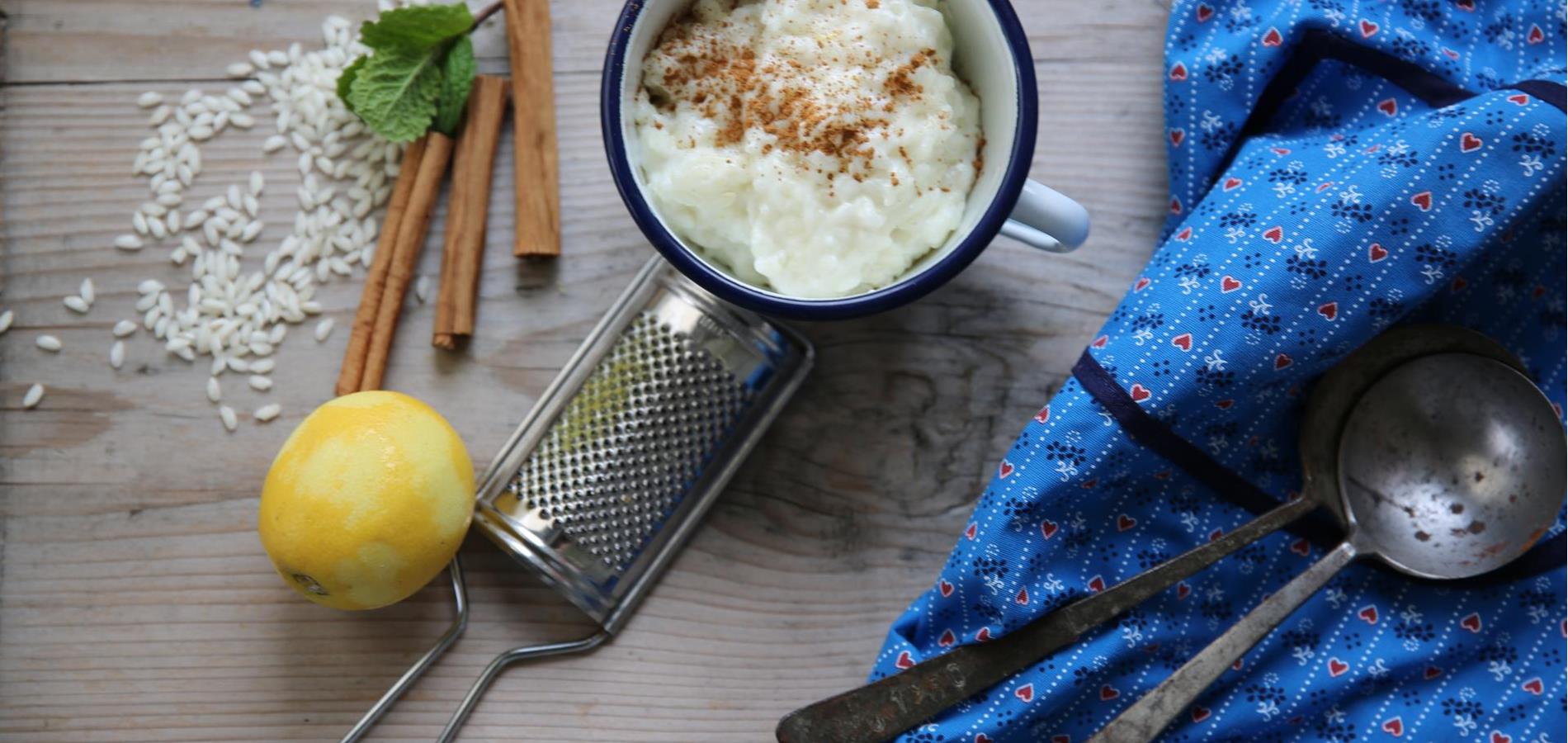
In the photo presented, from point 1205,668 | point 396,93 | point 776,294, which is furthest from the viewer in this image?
point 396,93

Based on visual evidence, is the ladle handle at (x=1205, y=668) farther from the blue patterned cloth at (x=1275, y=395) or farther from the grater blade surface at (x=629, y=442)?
the grater blade surface at (x=629, y=442)

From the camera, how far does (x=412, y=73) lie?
1056mm

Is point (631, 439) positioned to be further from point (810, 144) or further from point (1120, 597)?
point (1120, 597)

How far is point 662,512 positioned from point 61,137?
74 centimetres

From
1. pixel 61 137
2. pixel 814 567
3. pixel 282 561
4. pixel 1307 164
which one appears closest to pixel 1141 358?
pixel 1307 164

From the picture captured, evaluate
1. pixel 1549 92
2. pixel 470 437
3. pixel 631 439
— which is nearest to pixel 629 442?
pixel 631 439

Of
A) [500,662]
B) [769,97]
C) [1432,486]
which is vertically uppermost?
[769,97]

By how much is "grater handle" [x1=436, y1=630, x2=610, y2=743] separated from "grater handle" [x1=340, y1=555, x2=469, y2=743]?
0.05 m

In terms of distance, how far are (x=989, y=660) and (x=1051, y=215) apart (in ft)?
1.34

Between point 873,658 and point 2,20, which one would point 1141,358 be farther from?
point 2,20

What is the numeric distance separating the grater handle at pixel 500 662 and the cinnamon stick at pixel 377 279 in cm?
31

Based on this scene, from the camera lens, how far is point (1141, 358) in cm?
93

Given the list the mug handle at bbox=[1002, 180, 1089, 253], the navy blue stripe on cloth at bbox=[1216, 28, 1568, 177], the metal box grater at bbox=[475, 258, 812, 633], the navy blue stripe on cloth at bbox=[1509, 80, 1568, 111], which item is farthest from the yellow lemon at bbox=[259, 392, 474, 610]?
the navy blue stripe on cloth at bbox=[1509, 80, 1568, 111]

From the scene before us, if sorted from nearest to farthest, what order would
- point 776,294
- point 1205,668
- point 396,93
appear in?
point 776,294
point 1205,668
point 396,93
